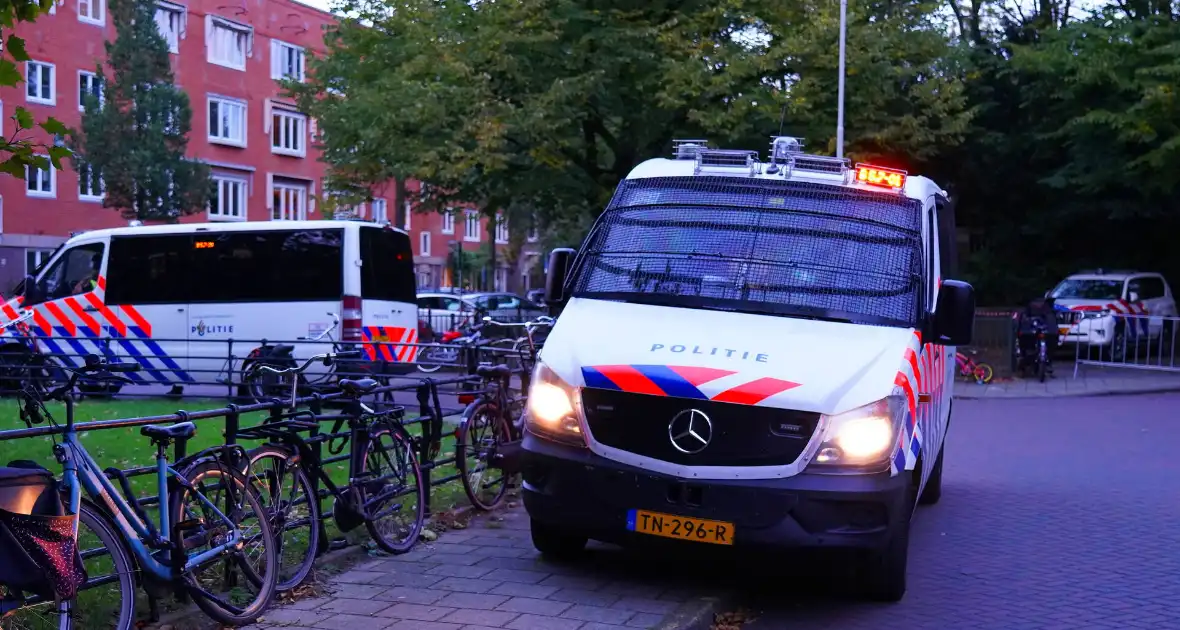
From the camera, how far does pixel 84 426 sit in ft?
17.3

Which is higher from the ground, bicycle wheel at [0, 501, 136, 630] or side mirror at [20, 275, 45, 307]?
side mirror at [20, 275, 45, 307]

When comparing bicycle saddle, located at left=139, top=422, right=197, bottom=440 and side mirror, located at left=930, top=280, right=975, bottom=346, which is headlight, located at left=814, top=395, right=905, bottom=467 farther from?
bicycle saddle, located at left=139, top=422, right=197, bottom=440

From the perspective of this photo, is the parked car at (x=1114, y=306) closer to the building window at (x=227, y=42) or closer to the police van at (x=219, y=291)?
the police van at (x=219, y=291)

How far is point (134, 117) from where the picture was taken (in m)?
38.1

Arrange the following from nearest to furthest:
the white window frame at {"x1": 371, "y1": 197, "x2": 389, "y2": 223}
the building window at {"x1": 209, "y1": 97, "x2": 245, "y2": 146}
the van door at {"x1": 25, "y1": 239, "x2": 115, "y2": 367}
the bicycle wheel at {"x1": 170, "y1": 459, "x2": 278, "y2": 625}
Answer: the bicycle wheel at {"x1": 170, "y1": 459, "x2": 278, "y2": 625} < the van door at {"x1": 25, "y1": 239, "x2": 115, "y2": 367} < the building window at {"x1": 209, "y1": 97, "x2": 245, "y2": 146} < the white window frame at {"x1": 371, "y1": 197, "x2": 389, "y2": 223}

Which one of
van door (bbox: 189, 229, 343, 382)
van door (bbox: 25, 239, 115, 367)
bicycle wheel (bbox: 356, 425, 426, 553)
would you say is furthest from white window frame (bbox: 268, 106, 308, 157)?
bicycle wheel (bbox: 356, 425, 426, 553)

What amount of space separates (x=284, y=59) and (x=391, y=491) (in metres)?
45.2

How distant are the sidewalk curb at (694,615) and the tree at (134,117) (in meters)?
34.6

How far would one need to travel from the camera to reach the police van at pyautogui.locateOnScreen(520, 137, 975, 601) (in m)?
6.33

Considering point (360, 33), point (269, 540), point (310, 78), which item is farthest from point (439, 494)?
point (310, 78)

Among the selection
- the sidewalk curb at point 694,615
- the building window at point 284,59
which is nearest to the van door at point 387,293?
the sidewalk curb at point 694,615

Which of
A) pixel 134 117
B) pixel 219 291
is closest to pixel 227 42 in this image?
pixel 134 117

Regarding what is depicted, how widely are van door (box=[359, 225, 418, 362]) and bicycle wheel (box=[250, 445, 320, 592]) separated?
477 inches

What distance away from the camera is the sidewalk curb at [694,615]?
6.11 meters
